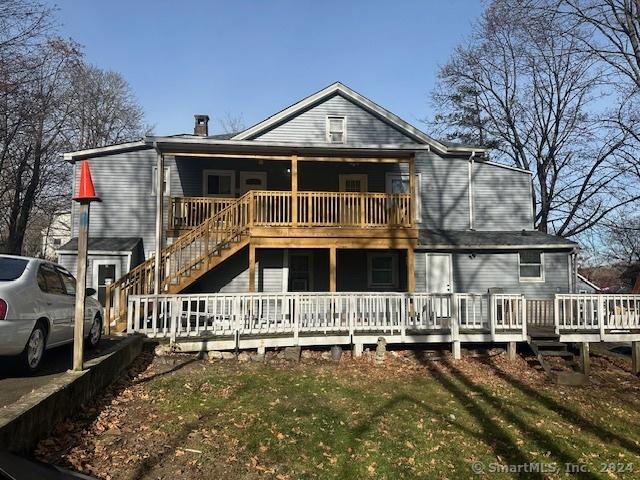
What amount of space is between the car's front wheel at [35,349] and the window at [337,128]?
512 inches

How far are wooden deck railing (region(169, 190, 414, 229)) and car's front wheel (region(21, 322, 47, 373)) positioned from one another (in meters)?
7.92

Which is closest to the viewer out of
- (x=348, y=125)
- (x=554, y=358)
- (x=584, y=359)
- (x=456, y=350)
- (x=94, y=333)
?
(x=94, y=333)

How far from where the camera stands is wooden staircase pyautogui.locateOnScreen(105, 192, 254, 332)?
1304 cm

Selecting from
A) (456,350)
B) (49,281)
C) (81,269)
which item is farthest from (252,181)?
(81,269)

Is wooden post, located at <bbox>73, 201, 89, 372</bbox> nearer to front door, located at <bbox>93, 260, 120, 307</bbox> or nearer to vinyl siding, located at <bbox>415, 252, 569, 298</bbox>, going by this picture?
front door, located at <bbox>93, 260, 120, 307</bbox>

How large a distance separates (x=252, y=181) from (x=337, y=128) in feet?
12.8

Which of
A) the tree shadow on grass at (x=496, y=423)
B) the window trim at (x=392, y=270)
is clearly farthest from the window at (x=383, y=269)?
the tree shadow on grass at (x=496, y=423)

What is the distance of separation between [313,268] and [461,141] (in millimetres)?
19436

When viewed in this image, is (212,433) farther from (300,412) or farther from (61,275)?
(61,275)

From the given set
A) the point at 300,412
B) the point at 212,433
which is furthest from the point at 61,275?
the point at 300,412

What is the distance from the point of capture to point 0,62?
719 inches

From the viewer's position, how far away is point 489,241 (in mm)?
16250

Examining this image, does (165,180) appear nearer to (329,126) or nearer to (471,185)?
(329,126)

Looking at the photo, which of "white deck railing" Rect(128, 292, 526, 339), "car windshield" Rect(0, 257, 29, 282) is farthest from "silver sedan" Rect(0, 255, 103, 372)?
"white deck railing" Rect(128, 292, 526, 339)
